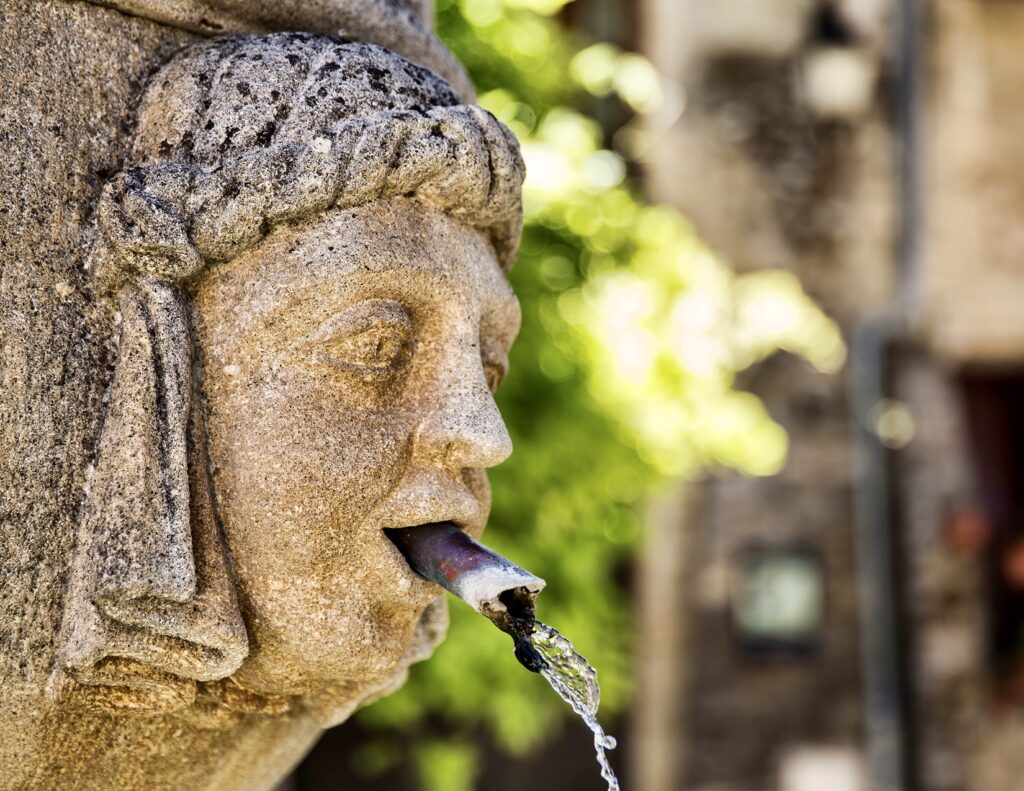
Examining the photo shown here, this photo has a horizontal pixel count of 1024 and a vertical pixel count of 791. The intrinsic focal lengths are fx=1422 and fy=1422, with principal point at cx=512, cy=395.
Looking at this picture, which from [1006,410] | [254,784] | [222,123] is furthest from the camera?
[1006,410]

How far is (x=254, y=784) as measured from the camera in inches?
74.5

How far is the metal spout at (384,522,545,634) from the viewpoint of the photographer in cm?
162

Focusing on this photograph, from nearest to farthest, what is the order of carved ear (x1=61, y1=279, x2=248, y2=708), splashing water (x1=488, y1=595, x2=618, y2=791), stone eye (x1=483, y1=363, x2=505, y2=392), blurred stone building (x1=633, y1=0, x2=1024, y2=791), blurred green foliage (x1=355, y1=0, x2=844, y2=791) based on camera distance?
carved ear (x1=61, y1=279, x2=248, y2=708) → splashing water (x1=488, y1=595, x2=618, y2=791) → stone eye (x1=483, y1=363, x2=505, y2=392) → blurred green foliage (x1=355, y1=0, x2=844, y2=791) → blurred stone building (x1=633, y1=0, x2=1024, y2=791)

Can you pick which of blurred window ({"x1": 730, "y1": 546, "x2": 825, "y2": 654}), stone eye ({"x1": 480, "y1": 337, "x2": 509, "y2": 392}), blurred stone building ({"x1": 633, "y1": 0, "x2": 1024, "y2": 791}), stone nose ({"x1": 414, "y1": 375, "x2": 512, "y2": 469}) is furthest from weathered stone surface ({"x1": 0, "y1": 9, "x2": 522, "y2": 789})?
blurred window ({"x1": 730, "y1": 546, "x2": 825, "y2": 654})

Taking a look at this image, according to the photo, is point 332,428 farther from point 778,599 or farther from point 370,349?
point 778,599

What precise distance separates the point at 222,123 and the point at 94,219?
19 cm

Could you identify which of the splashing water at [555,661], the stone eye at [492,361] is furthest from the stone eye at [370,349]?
the splashing water at [555,661]

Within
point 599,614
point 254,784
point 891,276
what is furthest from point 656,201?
point 254,784

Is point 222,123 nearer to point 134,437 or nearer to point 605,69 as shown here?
point 134,437

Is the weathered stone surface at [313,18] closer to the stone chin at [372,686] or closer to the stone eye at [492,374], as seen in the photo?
the stone eye at [492,374]

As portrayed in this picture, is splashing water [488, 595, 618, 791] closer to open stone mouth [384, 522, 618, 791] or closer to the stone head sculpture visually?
open stone mouth [384, 522, 618, 791]

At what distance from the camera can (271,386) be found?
1628mm

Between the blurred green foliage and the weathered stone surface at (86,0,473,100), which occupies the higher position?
the weathered stone surface at (86,0,473,100)

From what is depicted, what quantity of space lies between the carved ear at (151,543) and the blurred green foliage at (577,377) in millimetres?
2920
